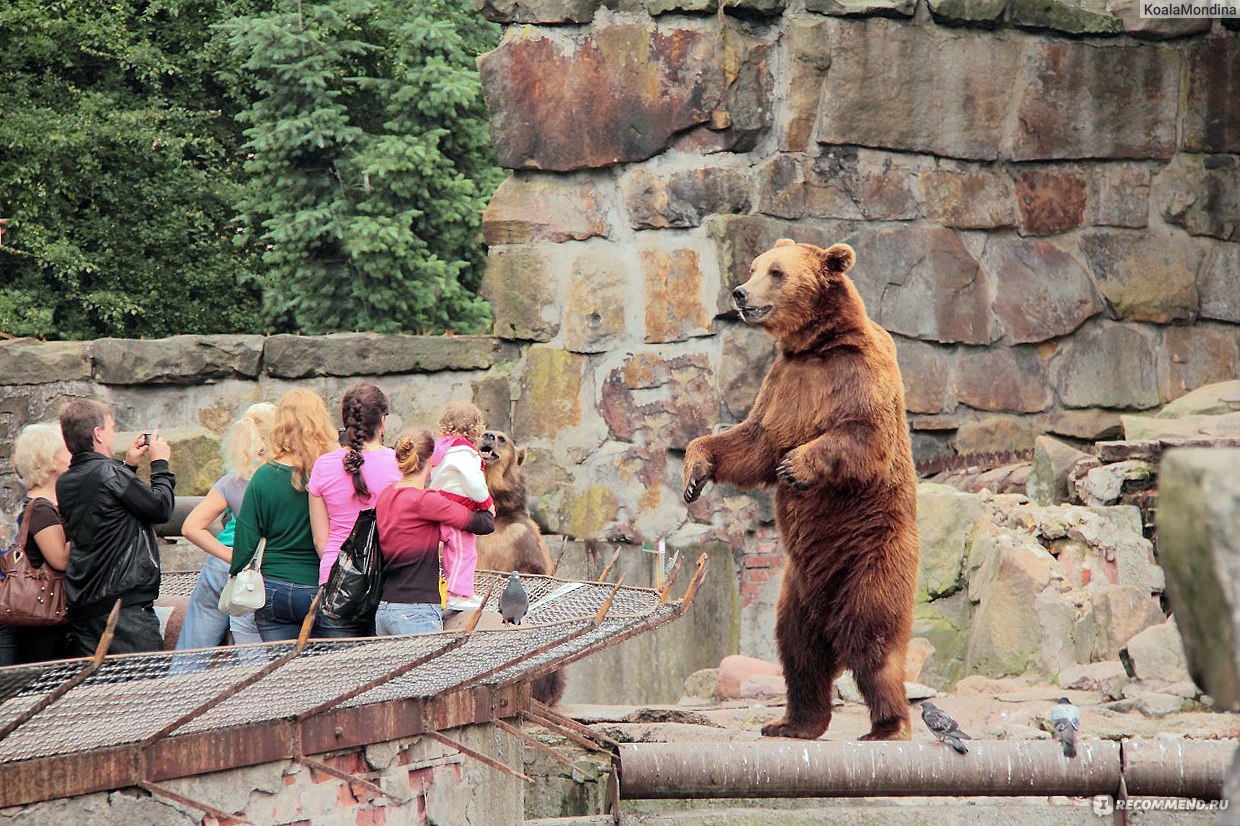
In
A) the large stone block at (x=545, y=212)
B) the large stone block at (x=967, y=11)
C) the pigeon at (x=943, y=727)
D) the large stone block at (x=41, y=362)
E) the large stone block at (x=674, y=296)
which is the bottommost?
the pigeon at (x=943, y=727)

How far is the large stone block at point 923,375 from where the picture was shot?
8.55 meters

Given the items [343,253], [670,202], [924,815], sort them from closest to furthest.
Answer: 1. [924,815]
2. [670,202]
3. [343,253]

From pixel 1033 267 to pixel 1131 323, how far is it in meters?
0.66

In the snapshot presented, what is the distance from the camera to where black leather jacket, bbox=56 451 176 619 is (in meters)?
4.59

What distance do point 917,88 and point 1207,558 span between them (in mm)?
7191

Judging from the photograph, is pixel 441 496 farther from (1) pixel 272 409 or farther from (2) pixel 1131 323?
(2) pixel 1131 323

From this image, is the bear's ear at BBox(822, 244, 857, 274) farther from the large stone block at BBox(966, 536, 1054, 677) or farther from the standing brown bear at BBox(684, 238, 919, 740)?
the large stone block at BBox(966, 536, 1054, 677)

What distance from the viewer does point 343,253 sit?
1373 centimetres

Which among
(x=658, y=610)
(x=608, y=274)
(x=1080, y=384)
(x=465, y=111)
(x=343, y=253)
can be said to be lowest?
(x=658, y=610)

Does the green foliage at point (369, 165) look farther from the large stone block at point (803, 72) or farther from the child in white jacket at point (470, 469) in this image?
the child in white jacket at point (470, 469)

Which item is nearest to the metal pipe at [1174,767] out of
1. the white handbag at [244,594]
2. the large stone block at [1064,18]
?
the white handbag at [244,594]

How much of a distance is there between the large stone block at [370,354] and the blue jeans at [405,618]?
365cm

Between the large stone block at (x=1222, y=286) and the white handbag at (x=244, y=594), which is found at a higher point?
the large stone block at (x=1222, y=286)

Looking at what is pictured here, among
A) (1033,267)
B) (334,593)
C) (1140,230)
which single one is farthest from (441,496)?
(1140,230)
